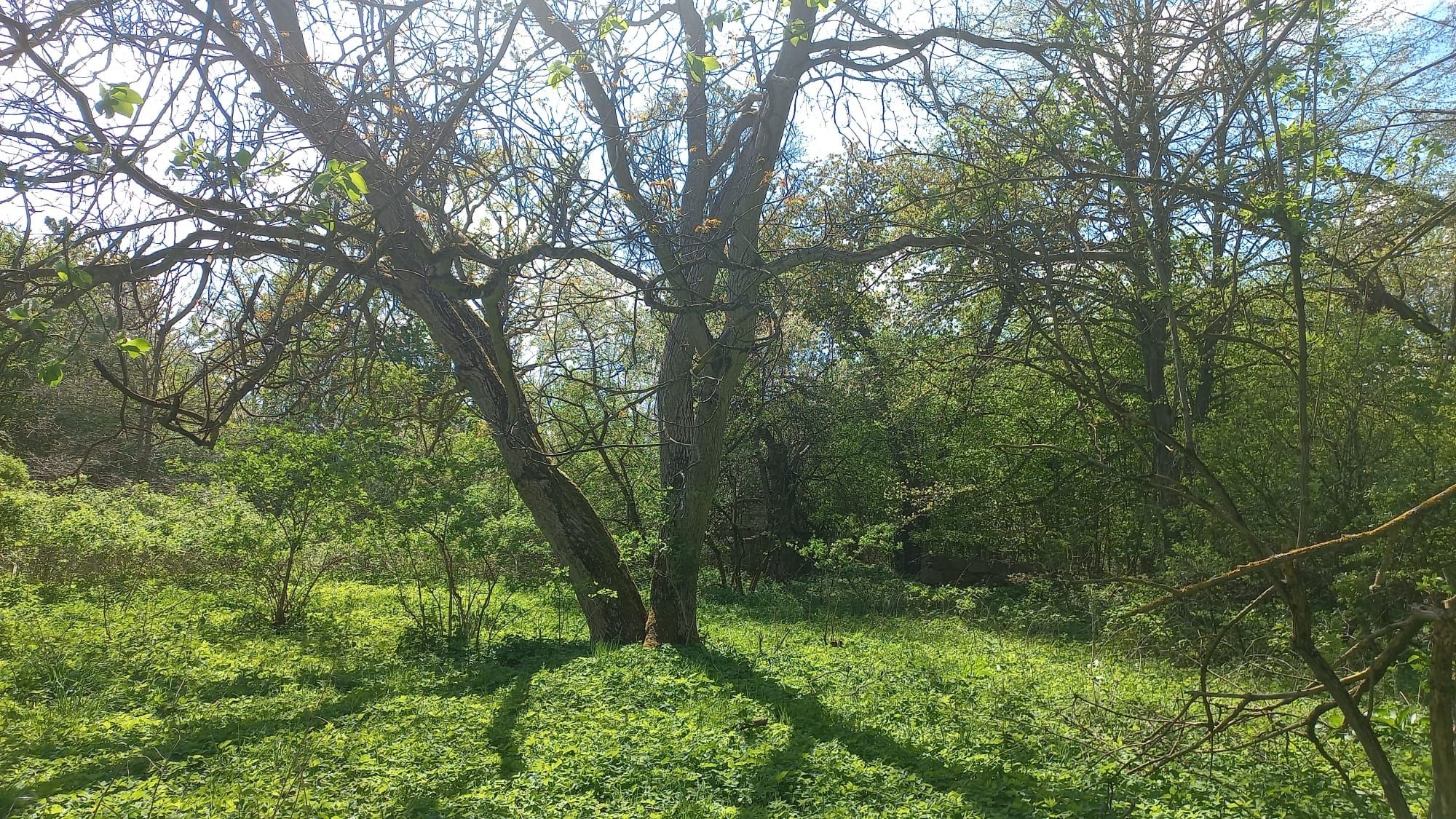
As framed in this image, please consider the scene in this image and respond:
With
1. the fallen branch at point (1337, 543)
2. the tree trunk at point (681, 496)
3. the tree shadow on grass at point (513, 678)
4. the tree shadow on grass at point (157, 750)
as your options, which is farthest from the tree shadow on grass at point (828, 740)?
the tree shadow on grass at point (157, 750)

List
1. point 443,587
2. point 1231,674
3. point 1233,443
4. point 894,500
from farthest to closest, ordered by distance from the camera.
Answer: point 894,500, point 443,587, point 1233,443, point 1231,674

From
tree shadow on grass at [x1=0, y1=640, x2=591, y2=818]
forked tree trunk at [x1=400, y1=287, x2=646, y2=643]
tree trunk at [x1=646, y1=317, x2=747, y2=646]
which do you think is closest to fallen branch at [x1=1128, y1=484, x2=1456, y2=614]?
tree shadow on grass at [x1=0, y1=640, x2=591, y2=818]

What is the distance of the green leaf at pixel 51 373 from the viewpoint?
2.64 meters

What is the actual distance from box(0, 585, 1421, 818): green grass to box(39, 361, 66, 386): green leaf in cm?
219

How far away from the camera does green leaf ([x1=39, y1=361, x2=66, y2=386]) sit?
2637mm

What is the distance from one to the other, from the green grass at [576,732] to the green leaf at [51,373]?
2194mm

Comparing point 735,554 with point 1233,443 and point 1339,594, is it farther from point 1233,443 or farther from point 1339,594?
point 1339,594

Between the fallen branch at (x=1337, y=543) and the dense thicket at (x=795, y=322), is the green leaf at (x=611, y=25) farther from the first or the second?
the fallen branch at (x=1337, y=543)

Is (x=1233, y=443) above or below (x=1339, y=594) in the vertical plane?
above

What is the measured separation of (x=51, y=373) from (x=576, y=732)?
3.53m

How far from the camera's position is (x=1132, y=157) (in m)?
3.98

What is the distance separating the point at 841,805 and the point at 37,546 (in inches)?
417

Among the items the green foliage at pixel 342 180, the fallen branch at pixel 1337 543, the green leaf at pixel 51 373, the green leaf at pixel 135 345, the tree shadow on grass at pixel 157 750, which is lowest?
the tree shadow on grass at pixel 157 750

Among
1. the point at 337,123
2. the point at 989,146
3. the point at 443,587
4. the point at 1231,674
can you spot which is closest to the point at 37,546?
the point at 443,587
